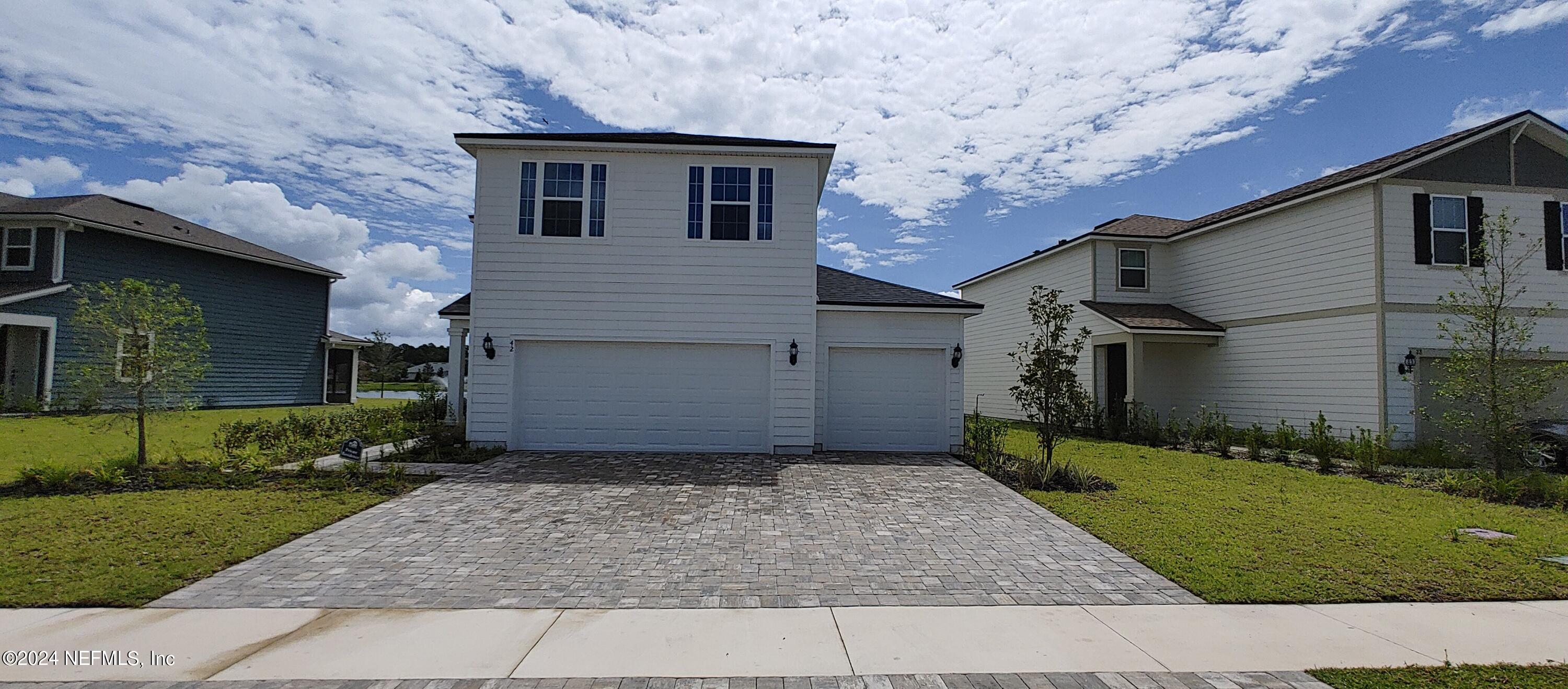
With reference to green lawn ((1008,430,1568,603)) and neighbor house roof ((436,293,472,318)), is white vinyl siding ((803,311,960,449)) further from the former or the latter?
neighbor house roof ((436,293,472,318))

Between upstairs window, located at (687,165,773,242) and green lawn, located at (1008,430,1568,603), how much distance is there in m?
6.62

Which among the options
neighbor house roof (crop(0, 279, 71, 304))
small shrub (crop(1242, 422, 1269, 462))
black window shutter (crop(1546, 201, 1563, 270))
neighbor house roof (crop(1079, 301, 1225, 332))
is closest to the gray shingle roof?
neighbor house roof (crop(0, 279, 71, 304))

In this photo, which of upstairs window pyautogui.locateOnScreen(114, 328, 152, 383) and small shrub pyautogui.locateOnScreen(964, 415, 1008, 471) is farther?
small shrub pyautogui.locateOnScreen(964, 415, 1008, 471)

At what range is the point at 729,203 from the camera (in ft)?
42.1

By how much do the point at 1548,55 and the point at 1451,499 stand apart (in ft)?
22.9

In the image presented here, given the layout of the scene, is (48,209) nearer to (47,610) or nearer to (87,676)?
(47,610)

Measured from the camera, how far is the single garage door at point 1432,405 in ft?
44.4

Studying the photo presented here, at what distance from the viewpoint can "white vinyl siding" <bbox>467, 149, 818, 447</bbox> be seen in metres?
12.6

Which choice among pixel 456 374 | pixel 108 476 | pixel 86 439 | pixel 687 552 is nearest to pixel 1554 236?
pixel 687 552

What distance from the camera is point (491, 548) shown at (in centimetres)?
659

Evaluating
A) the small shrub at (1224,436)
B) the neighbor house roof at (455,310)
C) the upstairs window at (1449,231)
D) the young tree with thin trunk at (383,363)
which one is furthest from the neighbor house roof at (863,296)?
the young tree with thin trunk at (383,363)

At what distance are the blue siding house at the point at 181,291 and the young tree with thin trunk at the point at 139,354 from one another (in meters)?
6.07

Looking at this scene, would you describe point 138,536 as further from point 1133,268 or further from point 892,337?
point 1133,268

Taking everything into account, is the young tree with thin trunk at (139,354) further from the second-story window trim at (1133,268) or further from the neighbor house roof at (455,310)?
the second-story window trim at (1133,268)
